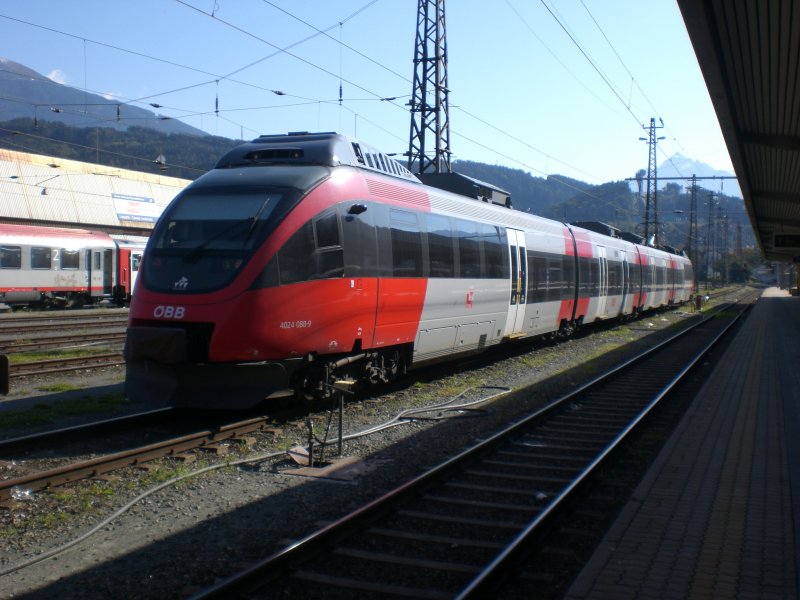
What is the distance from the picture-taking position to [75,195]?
4684 centimetres

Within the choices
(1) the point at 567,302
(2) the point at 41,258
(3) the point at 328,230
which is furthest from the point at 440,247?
(2) the point at 41,258

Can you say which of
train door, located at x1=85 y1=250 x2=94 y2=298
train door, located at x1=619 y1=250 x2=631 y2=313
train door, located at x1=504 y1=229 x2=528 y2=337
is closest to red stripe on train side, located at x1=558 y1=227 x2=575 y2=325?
train door, located at x1=504 y1=229 x2=528 y2=337

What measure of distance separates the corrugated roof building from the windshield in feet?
116

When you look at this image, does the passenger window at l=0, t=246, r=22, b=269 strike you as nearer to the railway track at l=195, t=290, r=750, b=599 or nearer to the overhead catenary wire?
the overhead catenary wire

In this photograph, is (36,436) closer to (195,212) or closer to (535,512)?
(195,212)

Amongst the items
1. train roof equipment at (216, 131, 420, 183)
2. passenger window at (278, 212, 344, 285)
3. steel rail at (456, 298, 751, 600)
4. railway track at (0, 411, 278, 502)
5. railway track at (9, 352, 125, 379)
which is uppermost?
train roof equipment at (216, 131, 420, 183)

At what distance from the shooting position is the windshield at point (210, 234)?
9.47 metres

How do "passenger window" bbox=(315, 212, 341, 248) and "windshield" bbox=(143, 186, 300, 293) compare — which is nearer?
"windshield" bbox=(143, 186, 300, 293)

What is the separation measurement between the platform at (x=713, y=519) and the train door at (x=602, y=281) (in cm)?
1398

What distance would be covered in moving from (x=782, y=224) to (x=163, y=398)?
32.8 metres

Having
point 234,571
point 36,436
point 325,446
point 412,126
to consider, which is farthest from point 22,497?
point 412,126

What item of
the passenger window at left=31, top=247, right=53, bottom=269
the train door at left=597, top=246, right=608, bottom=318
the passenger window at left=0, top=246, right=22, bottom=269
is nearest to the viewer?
the train door at left=597, top=246, right=608, bottom=318

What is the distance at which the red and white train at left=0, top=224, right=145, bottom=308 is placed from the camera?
100ft

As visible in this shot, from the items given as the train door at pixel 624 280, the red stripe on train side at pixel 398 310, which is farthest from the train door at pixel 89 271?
the red stripe on train side at pixel 398 310
